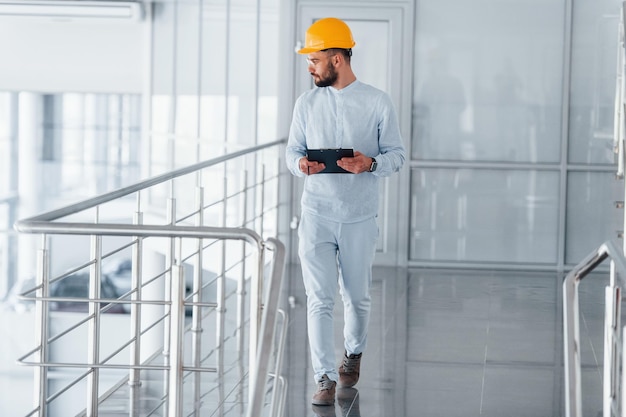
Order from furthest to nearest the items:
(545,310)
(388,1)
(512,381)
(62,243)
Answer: (62,243) → (388,1) → (545,310) → (512,381)

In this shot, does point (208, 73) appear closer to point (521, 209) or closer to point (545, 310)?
point (521, 209)

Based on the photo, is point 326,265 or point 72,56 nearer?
point 326,265

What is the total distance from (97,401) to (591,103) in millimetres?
5041

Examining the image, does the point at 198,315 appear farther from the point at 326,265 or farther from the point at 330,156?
the point at 330,156

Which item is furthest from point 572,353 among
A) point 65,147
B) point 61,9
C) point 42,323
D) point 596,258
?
point 65,147

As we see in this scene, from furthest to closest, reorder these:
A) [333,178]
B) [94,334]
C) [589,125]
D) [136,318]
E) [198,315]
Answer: [589,125] → [198,315] → [136,318] → [333,178] → [94,334]

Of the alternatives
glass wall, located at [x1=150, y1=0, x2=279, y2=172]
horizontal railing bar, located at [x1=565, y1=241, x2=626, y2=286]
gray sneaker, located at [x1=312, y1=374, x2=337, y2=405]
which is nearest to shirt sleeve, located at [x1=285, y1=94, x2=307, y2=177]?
gray sneaker, located at [x1=312, y1=374, x2=337, y2=405]

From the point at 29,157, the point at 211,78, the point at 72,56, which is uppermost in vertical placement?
the point at 72,56

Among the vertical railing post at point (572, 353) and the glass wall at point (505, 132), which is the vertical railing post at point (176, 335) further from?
the glass wall at point (505, 132)

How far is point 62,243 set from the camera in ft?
63.4

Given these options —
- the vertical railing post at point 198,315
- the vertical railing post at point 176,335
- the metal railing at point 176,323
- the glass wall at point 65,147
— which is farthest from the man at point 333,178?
the glass wall at point 65,147

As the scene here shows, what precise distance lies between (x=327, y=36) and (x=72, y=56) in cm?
992

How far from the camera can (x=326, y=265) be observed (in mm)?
4148

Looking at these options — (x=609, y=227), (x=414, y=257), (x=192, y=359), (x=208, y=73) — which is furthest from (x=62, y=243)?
(x=192, y=359)
